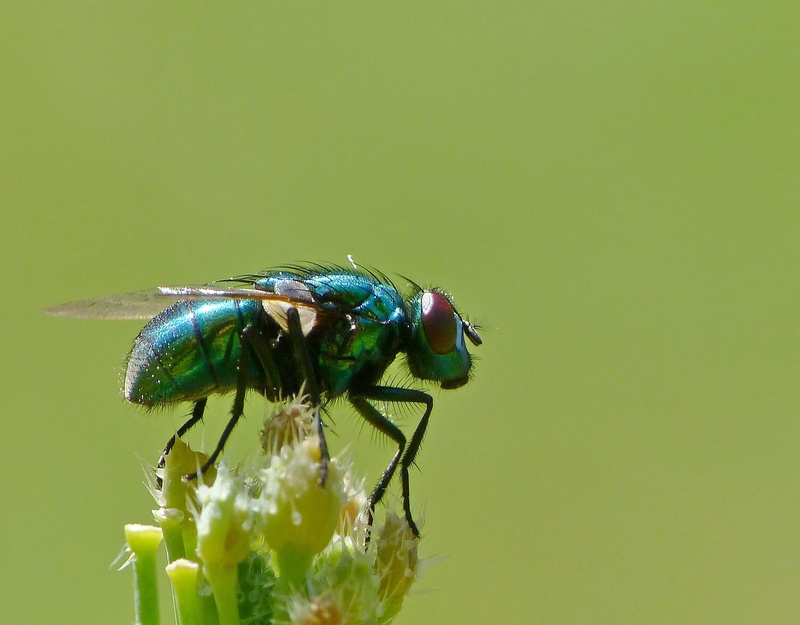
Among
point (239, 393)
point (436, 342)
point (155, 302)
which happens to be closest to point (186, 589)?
point (239, 393)

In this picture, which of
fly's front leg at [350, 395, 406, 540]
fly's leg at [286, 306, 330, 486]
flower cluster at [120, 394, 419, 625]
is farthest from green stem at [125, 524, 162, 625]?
fly's front leg at [350, 395, 406, 540]

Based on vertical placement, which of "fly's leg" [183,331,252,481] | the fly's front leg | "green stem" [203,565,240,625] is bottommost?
"green stem" [203,565,240,625]

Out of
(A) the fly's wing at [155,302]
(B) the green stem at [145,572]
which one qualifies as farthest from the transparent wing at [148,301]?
(B) the green stem at [145,572]

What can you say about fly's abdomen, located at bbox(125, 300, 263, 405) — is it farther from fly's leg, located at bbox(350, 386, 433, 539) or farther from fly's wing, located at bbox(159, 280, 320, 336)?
fly's leg, located at bbox(350, 386, 433, 539)

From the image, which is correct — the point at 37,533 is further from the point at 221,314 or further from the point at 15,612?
the point at 221,314

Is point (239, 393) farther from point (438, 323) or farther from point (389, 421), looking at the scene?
point (438, 323)

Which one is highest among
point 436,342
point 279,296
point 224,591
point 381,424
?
point 279,296
